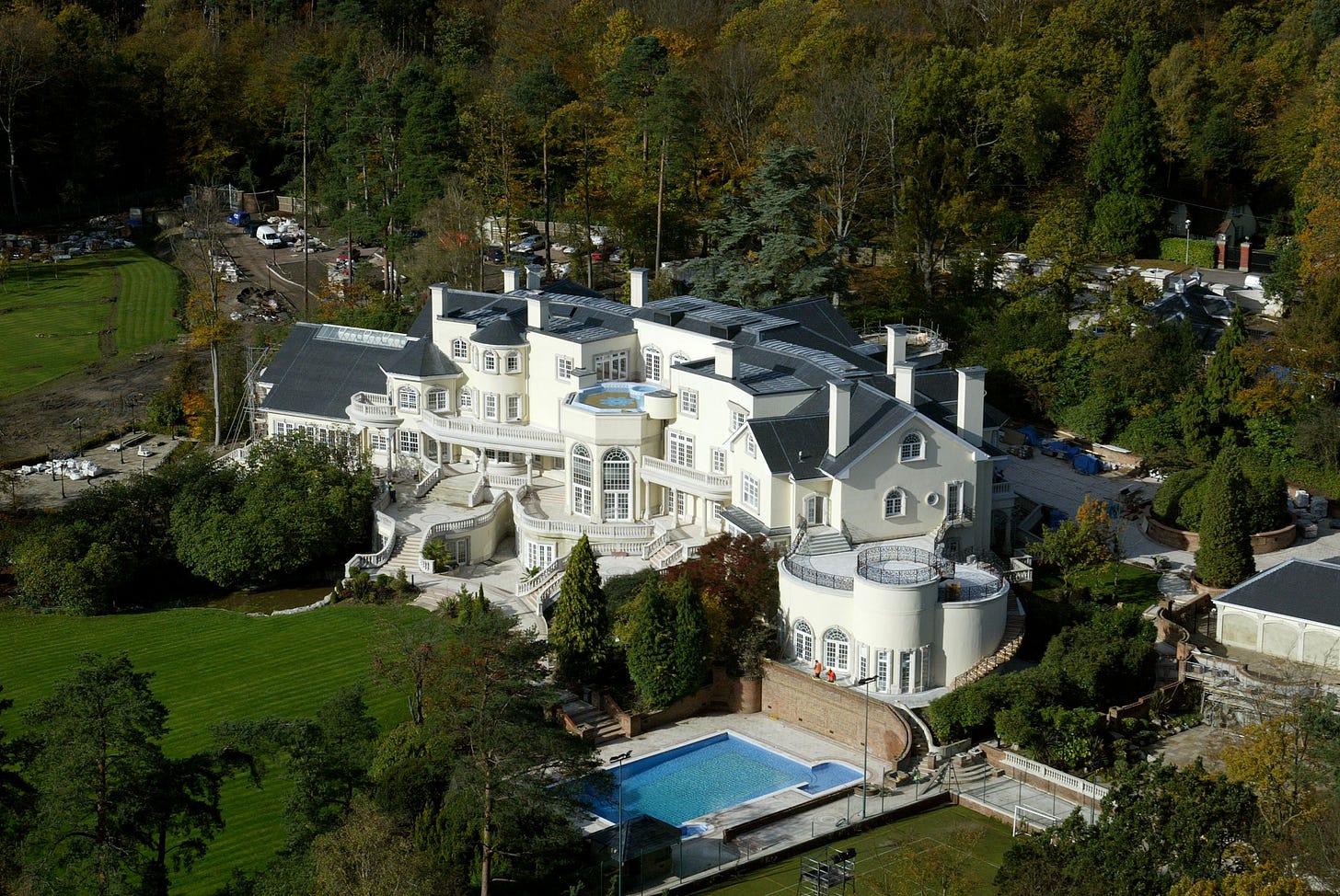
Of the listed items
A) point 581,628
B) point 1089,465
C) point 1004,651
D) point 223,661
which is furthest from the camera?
point 1089,465

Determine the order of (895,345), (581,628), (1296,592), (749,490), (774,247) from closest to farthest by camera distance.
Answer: (581,628) → (1296,592) → (749,490) → (895,345) → (774,247)

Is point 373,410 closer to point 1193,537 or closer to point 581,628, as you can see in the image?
point 581,628

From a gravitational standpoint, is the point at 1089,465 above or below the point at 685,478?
below

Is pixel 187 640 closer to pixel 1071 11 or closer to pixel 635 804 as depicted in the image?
pixel 635 804

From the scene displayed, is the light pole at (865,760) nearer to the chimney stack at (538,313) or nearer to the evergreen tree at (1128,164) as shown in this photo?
the chimney stack at (538,313)

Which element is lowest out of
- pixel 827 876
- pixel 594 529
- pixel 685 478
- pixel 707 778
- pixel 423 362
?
pixel 707 778

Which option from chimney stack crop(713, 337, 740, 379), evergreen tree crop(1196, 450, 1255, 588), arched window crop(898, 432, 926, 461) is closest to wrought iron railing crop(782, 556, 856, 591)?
arched window crop(898, 432, 926, 461)

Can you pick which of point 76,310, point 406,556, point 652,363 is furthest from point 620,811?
point 76,310
